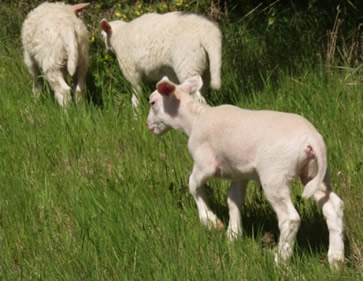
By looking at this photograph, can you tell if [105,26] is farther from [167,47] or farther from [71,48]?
[167,47]

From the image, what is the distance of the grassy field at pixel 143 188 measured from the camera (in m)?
4.95

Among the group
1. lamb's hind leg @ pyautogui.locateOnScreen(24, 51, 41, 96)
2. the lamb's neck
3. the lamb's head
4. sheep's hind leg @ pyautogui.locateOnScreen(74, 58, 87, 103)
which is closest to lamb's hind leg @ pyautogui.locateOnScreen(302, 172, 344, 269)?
the lamb's neck

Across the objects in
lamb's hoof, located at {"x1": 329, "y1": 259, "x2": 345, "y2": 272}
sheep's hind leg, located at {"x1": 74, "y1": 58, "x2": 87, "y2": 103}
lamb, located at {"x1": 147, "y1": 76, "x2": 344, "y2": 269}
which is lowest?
sheep's hind leg, located at {"x1": 74, "y1": 58, "x2": 87, "y2": 103}

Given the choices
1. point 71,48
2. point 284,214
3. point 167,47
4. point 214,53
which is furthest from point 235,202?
point 71,48

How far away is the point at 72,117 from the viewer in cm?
744

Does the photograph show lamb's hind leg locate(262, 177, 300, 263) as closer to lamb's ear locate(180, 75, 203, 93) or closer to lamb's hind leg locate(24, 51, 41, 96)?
lamb's ear locate(180, 75, 203, 93)

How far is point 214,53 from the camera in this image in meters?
7.46

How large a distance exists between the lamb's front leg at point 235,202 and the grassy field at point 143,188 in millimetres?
173

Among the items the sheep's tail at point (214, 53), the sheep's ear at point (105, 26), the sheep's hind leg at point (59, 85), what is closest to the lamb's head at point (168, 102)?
the sheep's tail at point (214, 53)

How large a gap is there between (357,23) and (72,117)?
312cm

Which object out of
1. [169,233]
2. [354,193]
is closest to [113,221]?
[169,233]

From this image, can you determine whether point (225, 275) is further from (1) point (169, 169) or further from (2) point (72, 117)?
(2) point (72, 117)

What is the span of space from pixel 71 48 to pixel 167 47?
91cm

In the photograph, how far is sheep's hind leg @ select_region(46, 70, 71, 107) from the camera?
8109 millimetres
